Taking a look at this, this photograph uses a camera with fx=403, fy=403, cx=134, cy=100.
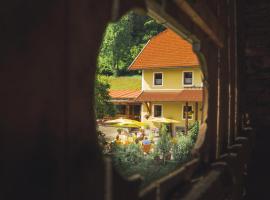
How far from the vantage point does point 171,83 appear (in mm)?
28672

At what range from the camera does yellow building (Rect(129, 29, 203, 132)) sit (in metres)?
27.6

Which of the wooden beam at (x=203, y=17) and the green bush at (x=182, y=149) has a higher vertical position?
the wooden beam at (x=203, y=17)

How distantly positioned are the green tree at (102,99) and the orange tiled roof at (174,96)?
899 centimetres

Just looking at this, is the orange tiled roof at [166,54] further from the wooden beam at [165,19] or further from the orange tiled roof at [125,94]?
the wooden beam at [165,19]

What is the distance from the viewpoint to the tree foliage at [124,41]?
192 feet

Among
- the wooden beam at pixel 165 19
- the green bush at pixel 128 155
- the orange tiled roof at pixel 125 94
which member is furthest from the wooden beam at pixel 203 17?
the orange tiled roof at pixel 125 94

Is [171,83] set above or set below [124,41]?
below

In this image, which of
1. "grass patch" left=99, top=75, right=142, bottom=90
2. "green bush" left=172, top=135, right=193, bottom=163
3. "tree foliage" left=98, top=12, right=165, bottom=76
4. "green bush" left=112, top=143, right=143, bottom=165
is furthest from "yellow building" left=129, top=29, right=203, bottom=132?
"tree foliage" left=98, top=12, right=165, bottom=76

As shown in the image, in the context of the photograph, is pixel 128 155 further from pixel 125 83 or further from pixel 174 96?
pixel 125 83

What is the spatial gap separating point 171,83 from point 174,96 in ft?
3.55

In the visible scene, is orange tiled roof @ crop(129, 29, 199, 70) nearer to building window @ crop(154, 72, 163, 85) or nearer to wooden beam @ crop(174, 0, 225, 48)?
building window @ crop(154, 72, 163, 85)

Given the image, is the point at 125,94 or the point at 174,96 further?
the point at 125,94

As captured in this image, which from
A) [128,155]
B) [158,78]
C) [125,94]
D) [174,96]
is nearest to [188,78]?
[174,96]

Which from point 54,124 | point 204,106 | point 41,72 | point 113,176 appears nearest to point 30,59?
point 41,72
